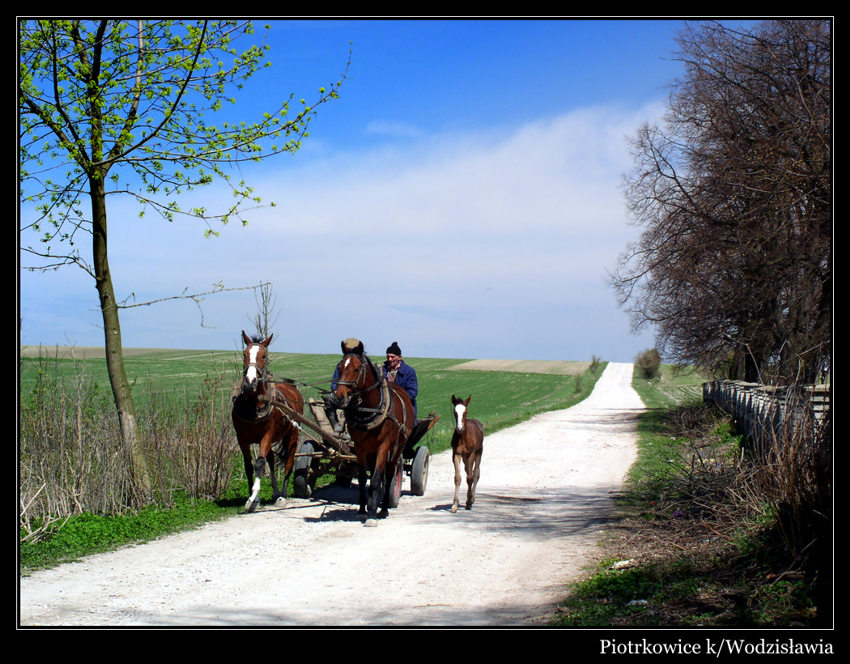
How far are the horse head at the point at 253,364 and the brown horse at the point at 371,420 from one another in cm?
116

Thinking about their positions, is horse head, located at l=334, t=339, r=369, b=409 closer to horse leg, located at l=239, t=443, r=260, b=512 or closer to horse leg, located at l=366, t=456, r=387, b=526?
horse leg, located at l=366, t=456, r=387, b=526

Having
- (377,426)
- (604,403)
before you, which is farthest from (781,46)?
(604,403)

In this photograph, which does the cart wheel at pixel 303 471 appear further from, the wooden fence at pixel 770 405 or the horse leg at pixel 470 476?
the wooden fence at pixel 770 405

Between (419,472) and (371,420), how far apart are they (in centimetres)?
269

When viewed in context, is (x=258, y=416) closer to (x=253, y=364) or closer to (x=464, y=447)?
(x=253, y=364)

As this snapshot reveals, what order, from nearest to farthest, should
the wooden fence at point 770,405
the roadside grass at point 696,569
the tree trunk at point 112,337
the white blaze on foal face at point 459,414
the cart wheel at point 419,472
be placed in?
the roadside grass at point 696,569
the wooden fence at point 770,405
the tree trunk at point 112,337
the white blaze on foal face at point 459,414
the cart wheel at point 419,472

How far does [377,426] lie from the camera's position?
31.0 feet

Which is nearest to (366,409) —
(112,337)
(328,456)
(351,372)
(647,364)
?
(351,372)

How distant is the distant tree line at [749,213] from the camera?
34.4 feet

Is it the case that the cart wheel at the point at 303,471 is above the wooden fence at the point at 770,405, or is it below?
below

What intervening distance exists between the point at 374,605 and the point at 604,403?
40887 mm

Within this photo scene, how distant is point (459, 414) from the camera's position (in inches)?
400

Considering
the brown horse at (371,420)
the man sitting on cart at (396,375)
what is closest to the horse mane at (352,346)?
the brown horse at (371,420)

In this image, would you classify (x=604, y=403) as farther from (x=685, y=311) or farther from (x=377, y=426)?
(x=377, y=426)
